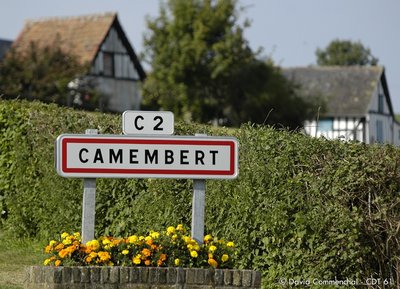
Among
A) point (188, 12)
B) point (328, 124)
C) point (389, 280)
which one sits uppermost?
point (188, 12)

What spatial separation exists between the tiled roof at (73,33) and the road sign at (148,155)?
151 feet

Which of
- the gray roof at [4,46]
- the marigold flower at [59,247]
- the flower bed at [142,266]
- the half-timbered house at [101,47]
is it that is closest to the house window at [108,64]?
the half-timbered house at [101,47]

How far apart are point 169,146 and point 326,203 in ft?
9.12

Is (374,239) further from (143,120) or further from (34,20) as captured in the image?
(34,20)

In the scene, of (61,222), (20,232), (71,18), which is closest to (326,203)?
(61,222)

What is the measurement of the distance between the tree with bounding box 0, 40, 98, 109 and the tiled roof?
9.39 ft

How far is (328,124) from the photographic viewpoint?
73.9 m

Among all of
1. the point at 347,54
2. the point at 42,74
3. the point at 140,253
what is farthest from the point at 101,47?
the point at 347,54

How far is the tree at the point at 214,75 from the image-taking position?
200 feet

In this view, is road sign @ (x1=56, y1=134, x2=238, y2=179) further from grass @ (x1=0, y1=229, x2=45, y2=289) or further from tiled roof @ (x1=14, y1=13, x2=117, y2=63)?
tiled roof @ (x1=14, y1=13, x2=117, y2=63)

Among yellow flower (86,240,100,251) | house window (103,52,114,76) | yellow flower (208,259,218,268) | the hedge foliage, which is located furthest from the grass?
house window (103,52,114,76)

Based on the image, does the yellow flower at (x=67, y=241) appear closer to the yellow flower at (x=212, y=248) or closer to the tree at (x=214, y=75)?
the yellow flower at (x=212, y=248)

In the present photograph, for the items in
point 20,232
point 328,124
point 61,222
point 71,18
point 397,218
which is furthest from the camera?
point 328,124

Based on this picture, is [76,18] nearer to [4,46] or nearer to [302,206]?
[4,46]
